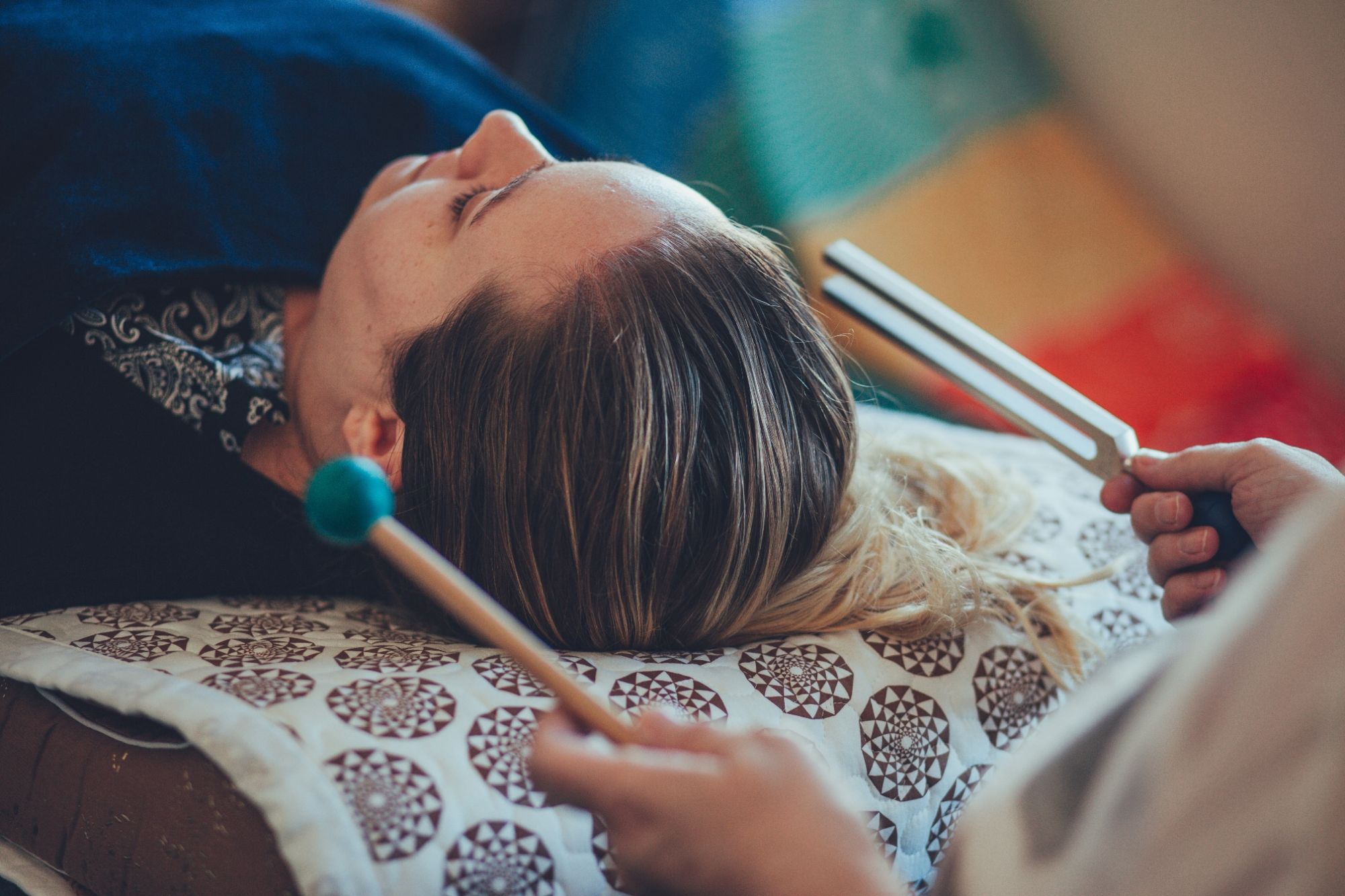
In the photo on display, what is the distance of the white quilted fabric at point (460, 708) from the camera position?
0.47 m

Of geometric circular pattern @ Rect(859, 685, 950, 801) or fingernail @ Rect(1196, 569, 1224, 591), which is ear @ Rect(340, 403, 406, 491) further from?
fingernail @ Rect(1196, 569, 1224, 591)

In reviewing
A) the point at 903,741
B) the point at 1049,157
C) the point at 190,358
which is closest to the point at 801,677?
the point at 903,741

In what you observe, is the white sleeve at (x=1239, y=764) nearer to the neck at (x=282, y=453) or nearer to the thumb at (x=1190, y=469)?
the thumb at (x=1190, y=469)

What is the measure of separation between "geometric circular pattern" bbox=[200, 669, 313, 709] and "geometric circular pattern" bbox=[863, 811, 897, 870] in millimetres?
350

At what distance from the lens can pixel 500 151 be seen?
2.62ft

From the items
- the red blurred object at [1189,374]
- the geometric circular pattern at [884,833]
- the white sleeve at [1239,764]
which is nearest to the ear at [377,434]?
the geometric circular pattern at [884,833]

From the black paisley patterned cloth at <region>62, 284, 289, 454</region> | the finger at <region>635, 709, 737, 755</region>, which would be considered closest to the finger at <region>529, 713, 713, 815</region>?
the finger at <region>635, 709, 737, 755</region>

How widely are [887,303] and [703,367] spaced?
0.84 ft

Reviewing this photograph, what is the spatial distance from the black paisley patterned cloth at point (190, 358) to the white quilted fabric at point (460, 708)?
0.48ft

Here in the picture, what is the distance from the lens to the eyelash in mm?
750

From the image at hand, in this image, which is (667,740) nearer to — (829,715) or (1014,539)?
(829,715)

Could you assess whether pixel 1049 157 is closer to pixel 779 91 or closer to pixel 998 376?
pixel 779 91

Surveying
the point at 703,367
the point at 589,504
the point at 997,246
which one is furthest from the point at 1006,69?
the point at 589,504

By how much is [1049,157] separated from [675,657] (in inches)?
49.4
